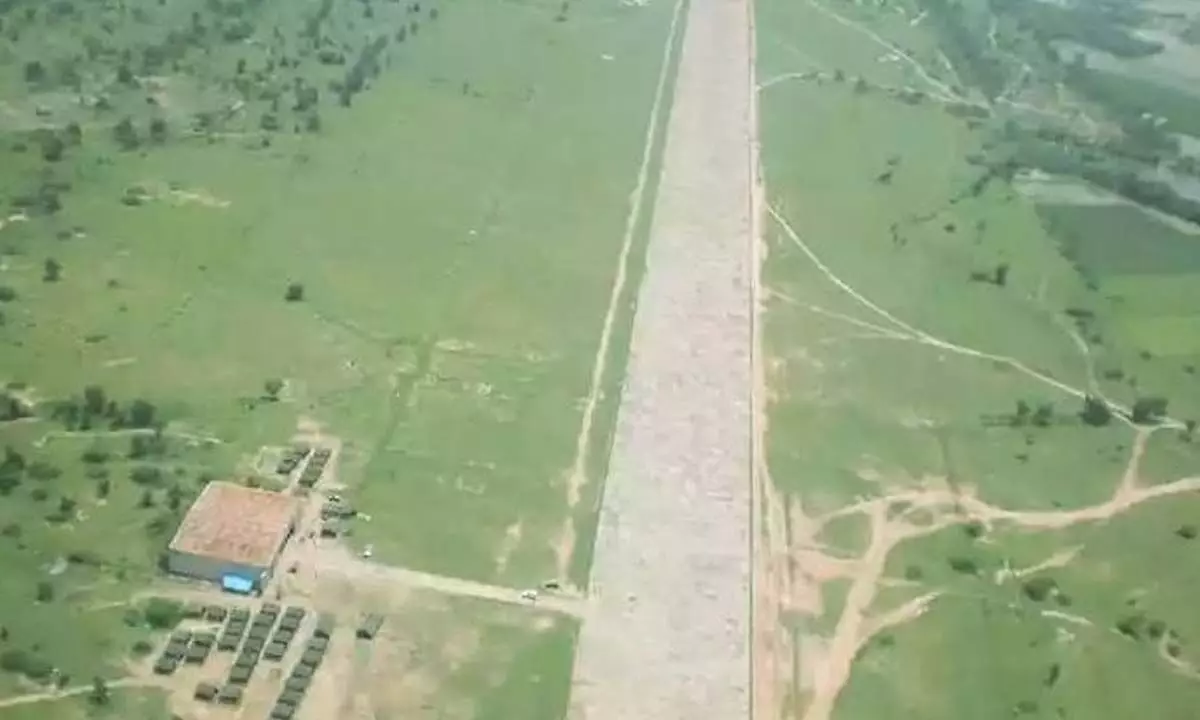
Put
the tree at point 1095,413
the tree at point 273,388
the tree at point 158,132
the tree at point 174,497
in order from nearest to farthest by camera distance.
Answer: the tree at point 174,497
the tree at point 273,388
the tree at point 1095,413
the tree at point 158,132

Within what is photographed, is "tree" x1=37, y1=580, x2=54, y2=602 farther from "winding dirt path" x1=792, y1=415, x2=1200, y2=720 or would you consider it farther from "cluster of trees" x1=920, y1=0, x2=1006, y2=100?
"cluster of trees" x1=920, y1=0, x2=1006, y2=100

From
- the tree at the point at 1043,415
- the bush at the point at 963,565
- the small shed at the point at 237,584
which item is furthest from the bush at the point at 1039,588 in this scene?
the small shed at the point at 237,584

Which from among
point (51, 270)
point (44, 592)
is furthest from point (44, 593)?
Result: point (51, 270)

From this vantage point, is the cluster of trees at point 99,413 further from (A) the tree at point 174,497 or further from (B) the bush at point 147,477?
(A) the tree at point 174,497

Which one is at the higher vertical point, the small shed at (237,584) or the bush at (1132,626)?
the small shed at (237,584)

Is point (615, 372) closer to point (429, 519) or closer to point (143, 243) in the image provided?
Result: point (429, 519)

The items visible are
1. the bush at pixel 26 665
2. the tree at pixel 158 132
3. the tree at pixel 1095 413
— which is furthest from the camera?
the tree at pixel 158 132
